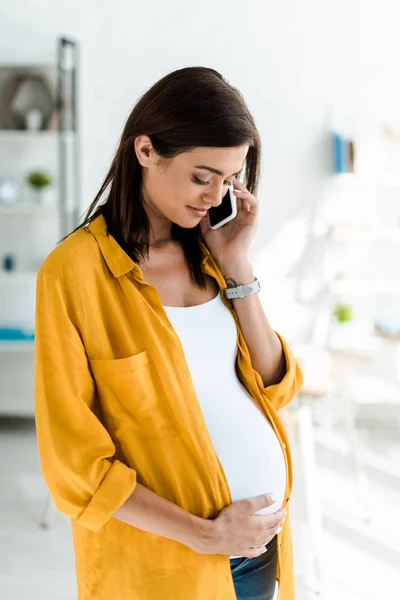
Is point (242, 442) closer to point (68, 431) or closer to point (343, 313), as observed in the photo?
point (68, 431)

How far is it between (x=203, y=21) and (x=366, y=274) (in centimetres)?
175

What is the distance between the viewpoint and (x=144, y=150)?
0.99m

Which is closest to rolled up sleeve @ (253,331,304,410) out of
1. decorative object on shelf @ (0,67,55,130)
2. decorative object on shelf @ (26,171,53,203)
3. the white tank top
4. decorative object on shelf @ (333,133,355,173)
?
the white tank top

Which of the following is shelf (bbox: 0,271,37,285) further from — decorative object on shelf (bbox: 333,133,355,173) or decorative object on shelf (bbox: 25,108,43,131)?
decorative object on shelf (bbox: 333,133,355,173)

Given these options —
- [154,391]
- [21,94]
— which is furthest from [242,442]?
[21,94]

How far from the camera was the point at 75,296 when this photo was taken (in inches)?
36.2

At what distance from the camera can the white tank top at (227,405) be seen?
1040 mm

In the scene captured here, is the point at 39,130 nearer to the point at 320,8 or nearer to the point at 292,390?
the point at 320,8

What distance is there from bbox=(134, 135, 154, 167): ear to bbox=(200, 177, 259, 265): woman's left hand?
0.25 meters

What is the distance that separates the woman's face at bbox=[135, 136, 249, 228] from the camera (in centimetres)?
98

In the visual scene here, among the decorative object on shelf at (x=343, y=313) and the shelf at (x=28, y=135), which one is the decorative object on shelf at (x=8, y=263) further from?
the decorative object on shelf at (x=343, y=313)

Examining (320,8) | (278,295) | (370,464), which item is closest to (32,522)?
(370,464)

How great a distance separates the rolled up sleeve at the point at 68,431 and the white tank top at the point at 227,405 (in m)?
0.18

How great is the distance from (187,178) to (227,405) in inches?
13.9
